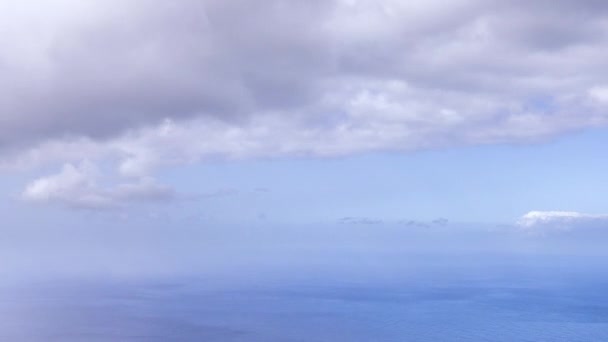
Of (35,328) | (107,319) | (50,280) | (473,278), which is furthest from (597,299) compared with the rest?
(50,280)

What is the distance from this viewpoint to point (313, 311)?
7950 centimetres

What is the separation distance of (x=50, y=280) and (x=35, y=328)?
74389 mm

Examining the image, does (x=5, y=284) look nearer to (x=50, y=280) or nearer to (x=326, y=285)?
(x=50, y=280)

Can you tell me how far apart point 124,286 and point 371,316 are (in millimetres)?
62488

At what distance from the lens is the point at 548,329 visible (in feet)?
212

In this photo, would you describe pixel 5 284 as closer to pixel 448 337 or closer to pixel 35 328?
pixel 35 328

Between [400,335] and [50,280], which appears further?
[50,280]

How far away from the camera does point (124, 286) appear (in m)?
117

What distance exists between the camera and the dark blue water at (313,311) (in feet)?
204

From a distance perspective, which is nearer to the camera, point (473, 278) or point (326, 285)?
point (326, 285)

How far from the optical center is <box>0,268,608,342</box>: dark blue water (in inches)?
2442

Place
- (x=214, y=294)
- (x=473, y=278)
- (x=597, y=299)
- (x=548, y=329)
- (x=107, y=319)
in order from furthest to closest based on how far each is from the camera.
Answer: (x=473, y=278), (x=214, y=294), (x=597, y=299), (x=107, y=319), (x=548, y=329)

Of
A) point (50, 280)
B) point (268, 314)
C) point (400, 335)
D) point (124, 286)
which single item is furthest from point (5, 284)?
point (400, 335)

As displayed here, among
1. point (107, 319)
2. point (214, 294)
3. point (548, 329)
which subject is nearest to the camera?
point (548, 329)
